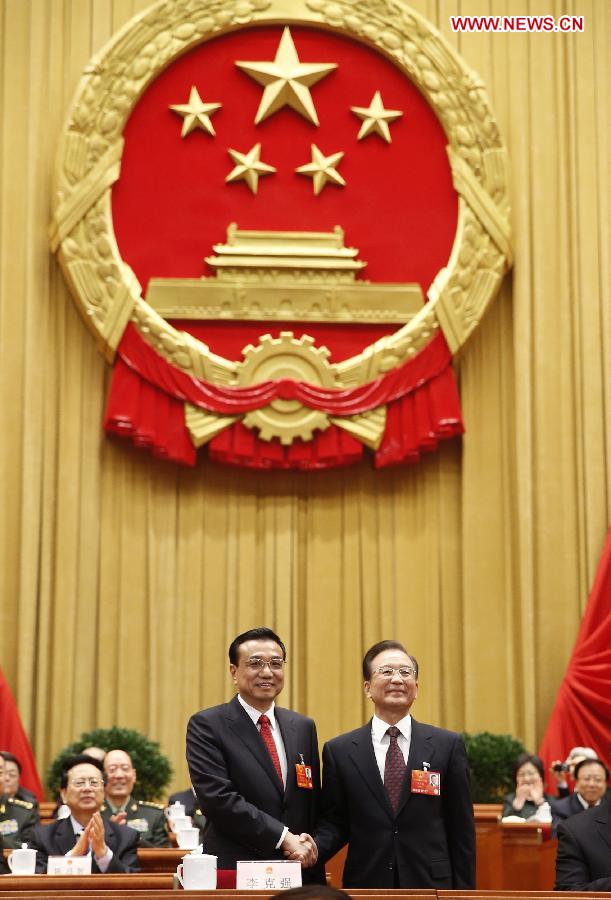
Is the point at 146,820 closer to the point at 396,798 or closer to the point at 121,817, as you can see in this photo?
the point at 121,817

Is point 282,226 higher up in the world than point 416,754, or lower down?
higher up

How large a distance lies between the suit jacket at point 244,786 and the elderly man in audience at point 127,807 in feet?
7.83

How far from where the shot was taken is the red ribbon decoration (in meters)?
7.84

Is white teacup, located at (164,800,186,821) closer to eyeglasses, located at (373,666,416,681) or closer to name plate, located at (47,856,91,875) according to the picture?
name plate, located at (47,856,91,875)

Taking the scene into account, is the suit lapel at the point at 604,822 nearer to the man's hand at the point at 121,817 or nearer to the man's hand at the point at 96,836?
the man's hand at the point at 96,836

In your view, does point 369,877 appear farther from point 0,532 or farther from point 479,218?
point 479,218

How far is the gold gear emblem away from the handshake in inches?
168

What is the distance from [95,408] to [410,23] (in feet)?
9.61

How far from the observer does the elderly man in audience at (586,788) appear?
21.4 feet

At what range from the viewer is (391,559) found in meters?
8.00

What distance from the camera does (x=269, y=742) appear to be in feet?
13.0

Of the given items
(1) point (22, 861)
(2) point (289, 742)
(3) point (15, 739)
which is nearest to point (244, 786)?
(2) point (289, 742)

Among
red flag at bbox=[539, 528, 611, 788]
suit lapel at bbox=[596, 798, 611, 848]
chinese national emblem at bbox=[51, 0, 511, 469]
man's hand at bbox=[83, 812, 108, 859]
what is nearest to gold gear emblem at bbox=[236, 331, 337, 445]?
chinese national emblem at bbox=[51, 0, 511, 469]

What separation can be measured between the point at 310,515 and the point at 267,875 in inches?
185
